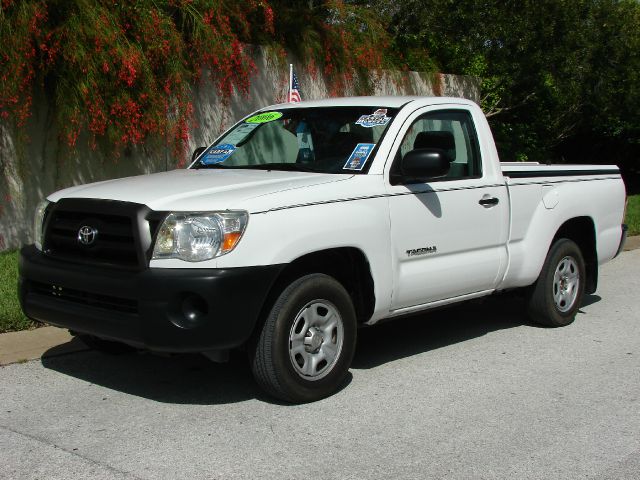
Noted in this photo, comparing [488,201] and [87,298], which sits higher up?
[488,201]

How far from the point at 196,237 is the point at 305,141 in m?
1.78

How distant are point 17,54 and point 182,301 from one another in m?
5.58

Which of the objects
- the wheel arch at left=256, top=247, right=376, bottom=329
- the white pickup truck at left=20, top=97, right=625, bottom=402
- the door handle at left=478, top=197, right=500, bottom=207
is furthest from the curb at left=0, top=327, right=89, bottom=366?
the door handle at left=478, top=197, right=500, bottom=207

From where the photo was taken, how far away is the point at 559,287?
794cm

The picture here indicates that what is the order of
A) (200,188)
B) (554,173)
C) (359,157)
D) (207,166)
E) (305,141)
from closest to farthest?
(200,188) < (359,157) < (305,141) < (207,166) < (554,173)

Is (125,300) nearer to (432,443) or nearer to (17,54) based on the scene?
(432,443)

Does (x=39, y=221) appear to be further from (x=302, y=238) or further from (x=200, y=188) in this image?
(x=302, y=238)

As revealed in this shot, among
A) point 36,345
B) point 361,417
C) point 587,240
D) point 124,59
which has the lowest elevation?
point 361,417

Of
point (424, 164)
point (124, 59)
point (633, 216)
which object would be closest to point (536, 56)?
point (633, 216)

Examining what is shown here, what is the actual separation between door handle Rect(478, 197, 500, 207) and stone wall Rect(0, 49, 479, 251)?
228 inches

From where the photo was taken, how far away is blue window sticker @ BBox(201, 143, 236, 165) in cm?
700

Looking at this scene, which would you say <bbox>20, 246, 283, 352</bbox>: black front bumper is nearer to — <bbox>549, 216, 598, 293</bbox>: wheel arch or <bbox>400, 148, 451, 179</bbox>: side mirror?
<bbox>400, 148, 451, 179</bbox>: side mirror

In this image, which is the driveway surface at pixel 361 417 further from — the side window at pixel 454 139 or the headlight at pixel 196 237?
the side window at pixel 454 139

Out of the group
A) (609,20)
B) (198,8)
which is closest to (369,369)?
(198,8)
